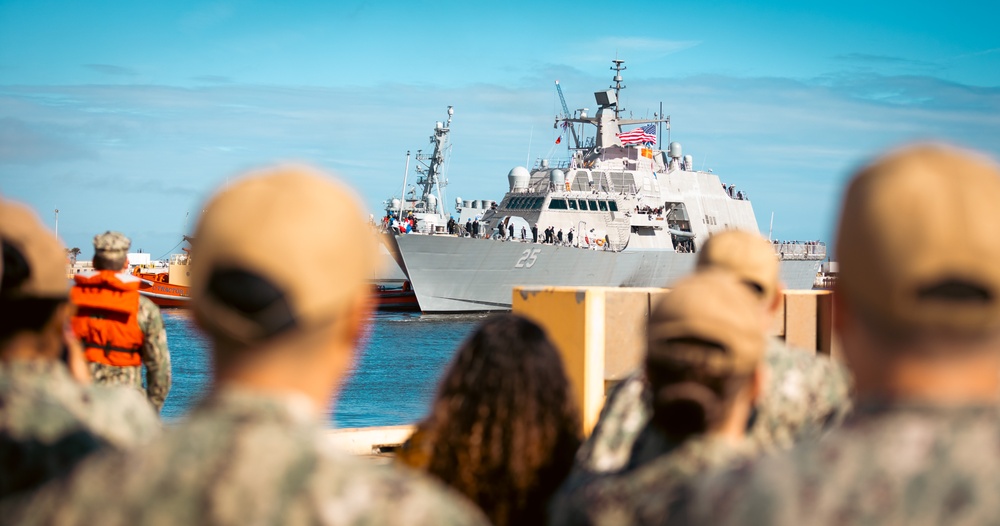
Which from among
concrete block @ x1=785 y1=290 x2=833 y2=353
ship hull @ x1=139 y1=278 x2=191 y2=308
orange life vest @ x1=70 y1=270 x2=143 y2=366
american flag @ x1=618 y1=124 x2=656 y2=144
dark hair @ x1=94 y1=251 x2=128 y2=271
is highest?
american flag @ x1=618 y1=124 x2=656 y2=144

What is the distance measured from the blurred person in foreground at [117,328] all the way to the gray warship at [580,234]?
38.2 meters

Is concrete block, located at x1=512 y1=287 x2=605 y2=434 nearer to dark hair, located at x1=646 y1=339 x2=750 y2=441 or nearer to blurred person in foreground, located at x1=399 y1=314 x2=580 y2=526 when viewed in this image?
blurred person in foreground, located at x1=399 y1=314 x2=580 y2=526

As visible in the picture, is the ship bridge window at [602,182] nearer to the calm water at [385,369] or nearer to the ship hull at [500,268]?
the ship hull at [500,268]

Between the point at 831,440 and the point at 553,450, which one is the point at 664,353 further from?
the point at 553,450

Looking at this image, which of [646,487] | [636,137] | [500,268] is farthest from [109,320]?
[636,137]

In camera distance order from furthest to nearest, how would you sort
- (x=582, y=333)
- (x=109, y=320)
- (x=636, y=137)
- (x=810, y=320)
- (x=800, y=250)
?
(x=800, y=250), (x=636, y=137), (x=810, y=320), (x=582, y=333), (x=109, y=320)

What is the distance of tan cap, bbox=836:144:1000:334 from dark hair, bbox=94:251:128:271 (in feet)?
14.4

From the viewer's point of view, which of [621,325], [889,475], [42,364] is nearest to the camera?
[889,475]

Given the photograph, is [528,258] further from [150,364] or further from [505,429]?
[505,429]

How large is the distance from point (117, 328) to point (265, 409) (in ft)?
12.8

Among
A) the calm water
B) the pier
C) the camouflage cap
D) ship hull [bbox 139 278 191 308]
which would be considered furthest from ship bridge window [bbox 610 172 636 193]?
the camouflage cap

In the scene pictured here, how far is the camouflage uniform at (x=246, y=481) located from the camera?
5.50 ft

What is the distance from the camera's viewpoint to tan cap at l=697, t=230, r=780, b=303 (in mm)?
3350

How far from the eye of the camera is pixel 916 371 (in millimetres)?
1717
